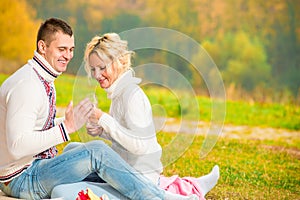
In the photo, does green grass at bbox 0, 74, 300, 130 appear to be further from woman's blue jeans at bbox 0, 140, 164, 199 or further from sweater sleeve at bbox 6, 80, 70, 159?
sweater sleeve at bbox 6, 80, 70, 159

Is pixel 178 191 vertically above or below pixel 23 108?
below

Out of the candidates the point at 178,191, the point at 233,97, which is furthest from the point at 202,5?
the point at 178,191

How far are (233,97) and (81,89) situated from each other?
5671 millimetres

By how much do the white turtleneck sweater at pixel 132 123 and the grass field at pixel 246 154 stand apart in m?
0.09

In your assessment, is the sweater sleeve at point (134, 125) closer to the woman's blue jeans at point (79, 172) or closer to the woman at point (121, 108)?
the woman at point (121, 108)

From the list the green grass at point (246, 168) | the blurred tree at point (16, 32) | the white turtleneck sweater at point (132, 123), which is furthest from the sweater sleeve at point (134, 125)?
the blurred tree at point (16, 32)

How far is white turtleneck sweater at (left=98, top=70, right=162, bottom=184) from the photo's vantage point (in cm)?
282

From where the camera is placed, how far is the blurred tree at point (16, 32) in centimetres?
852

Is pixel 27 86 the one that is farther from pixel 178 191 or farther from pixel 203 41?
pixel 203 41

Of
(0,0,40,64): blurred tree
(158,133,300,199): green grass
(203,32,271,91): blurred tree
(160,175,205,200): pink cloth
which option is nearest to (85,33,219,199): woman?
(160,175,205,200): pink cloth

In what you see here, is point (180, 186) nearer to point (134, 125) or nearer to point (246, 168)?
point (134, 125)

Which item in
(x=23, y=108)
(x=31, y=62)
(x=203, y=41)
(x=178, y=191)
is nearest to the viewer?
(x=23, y=108)

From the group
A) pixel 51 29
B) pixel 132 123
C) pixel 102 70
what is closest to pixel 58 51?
pixel 51 29

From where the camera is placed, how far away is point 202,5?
9047mm
